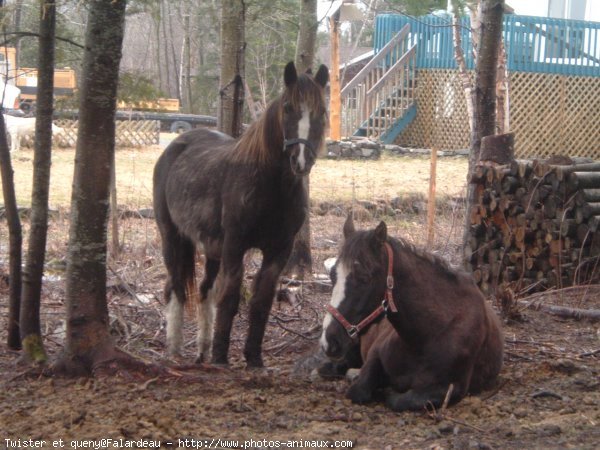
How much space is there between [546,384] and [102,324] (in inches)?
117

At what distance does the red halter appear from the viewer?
460cm

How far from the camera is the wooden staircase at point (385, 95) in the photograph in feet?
82.8

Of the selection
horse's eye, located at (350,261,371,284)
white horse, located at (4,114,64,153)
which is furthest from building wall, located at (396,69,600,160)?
horse's eye, located at (350,261,371,284)

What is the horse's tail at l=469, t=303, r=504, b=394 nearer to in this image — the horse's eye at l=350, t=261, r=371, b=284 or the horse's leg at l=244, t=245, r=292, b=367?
the horse's eye at l=350, t=261, r=371, b=284

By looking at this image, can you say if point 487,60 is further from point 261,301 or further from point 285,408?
point 285,408

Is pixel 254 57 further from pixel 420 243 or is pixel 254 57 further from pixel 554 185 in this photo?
pixel 554 185

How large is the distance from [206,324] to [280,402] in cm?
212

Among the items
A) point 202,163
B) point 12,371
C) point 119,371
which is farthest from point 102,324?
point 202,163

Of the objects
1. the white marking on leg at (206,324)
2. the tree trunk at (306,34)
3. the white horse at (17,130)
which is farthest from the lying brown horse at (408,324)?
the white horse at (17,130)

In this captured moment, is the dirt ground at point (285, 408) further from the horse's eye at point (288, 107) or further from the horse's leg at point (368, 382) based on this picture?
the horse's eye at point (288, 107)

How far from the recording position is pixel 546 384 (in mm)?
5430

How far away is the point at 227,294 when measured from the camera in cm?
608

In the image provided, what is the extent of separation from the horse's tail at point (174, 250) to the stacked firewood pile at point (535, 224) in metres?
3.63

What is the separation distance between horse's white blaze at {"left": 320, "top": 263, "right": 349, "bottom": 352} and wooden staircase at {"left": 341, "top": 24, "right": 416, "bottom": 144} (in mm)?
20822
